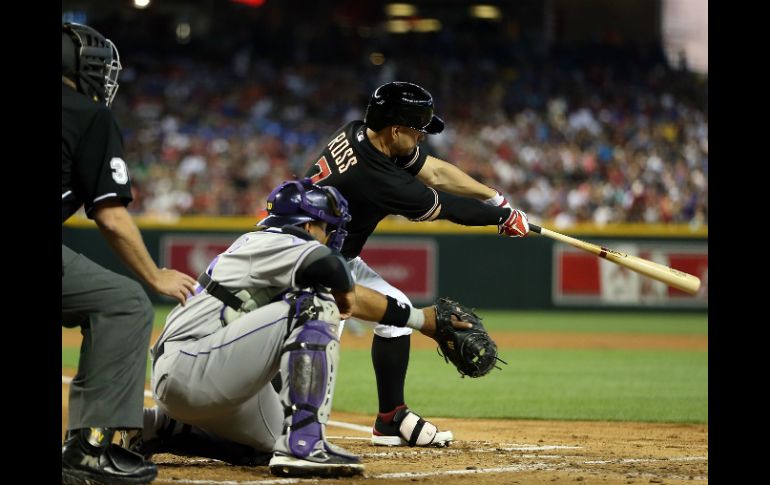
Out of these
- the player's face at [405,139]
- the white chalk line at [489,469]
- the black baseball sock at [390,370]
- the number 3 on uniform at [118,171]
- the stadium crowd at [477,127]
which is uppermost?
the stadium crowd at [477,127]

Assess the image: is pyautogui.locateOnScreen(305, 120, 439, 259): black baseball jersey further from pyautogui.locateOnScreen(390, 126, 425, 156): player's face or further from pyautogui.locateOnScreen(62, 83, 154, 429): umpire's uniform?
pyautogui.locateOnScreen(62, 83, 154, 429): umpire's uniform

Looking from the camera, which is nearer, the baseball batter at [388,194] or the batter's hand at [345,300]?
the batter's hand at [345,300]

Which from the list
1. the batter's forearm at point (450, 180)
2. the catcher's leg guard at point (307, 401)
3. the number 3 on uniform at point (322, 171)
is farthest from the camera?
the batter's forearm at point (450, 180)

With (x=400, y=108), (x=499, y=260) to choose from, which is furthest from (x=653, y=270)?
(x=499, y=260)

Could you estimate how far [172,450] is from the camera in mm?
4438

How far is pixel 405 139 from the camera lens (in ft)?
17.9

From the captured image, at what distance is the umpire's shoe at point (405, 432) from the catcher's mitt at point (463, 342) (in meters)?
0.63

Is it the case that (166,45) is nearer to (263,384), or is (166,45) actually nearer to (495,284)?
(495,284)

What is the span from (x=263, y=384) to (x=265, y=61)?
21.2 m

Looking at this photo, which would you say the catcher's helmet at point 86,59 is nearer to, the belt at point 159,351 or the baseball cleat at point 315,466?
the belt at point 159,351

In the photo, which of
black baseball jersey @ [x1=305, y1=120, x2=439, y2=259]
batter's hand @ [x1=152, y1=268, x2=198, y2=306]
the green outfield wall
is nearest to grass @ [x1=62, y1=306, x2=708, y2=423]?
black baseball jersey @ [x1=305, y1=120, x2=439, y2=259]

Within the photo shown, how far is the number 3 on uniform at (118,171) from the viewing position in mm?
3639

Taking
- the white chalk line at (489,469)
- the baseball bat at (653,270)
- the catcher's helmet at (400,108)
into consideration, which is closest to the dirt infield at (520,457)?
the white chalk line at (489,469)
